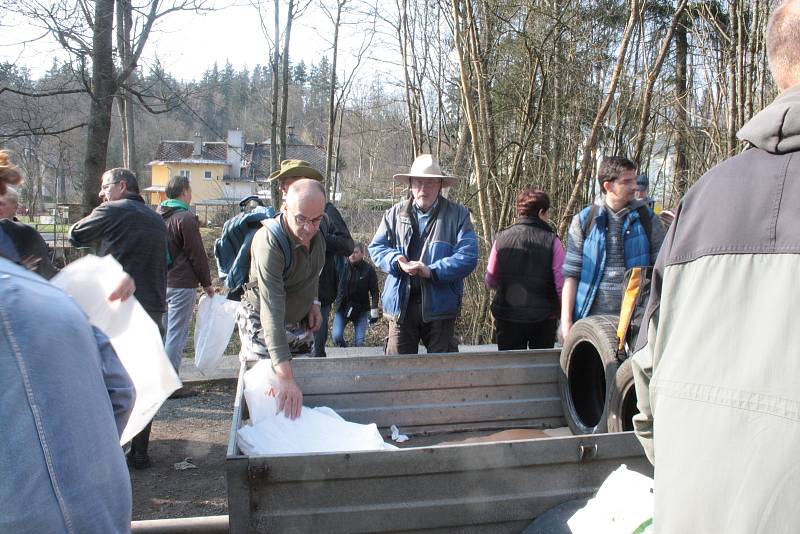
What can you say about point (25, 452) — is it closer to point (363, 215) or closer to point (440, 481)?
point (440, 481)

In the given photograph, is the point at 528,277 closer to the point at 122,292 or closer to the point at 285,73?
the point at 122,292

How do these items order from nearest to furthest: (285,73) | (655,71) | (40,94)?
(655,71), (40,94), (285,73)

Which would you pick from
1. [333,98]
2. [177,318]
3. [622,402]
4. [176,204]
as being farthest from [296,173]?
[333,98]

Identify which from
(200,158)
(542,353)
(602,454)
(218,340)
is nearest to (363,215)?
(218,340)

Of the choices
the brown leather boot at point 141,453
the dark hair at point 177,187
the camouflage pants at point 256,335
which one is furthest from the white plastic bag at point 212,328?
the camouflage pants at point 256,335

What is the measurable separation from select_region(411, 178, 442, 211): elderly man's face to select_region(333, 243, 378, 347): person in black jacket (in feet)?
12.2

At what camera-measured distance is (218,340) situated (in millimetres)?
6047

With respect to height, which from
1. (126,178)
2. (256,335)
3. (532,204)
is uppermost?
(126,178)

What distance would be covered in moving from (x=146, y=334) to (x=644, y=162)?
372 inches

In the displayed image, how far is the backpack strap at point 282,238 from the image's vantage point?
11.8ft

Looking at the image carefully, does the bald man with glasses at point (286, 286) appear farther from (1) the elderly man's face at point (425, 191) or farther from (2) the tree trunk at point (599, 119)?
(2) the tree trunk at point (599, 119)

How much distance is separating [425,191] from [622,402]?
7.08 ft

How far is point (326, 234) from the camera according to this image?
5512mm

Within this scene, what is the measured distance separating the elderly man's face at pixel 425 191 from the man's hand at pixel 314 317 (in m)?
1.36
